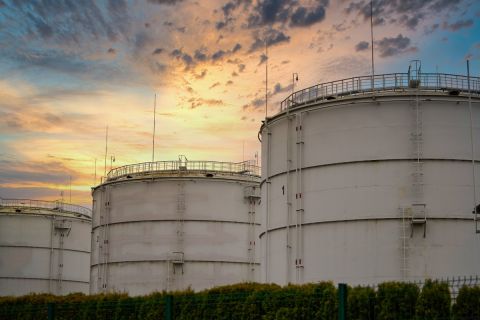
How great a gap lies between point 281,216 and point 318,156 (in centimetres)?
300

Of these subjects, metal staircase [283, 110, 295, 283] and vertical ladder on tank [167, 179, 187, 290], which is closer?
metal staircase [283, 110, 295, 283]

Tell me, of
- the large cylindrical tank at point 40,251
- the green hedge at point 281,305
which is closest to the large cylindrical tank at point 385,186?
the green hedge at point 281,305

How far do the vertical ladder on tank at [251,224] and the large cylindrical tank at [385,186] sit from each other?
43.9 feet

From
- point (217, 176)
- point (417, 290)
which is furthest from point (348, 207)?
point (217, 176)

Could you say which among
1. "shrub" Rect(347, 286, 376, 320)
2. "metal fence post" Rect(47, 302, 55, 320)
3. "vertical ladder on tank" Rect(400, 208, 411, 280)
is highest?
"vertical ladder on tank" Rect(400, 208, 411, 280)

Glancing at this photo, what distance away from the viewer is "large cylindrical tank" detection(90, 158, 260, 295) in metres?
43.1

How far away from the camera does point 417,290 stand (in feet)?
49.9

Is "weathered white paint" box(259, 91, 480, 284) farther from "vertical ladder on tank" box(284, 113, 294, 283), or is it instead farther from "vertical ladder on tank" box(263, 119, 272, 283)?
"vertical ladder on tank" box(263, 119, 272, 283)

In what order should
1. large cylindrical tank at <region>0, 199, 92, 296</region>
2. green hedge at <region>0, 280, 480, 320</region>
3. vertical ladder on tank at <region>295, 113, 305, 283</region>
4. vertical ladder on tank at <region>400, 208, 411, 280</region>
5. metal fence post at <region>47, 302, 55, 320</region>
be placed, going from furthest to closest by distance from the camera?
large cylindrical tank at <region>0, 199, 92, 296</region> → vertical ladder on tank at <region>295, 113, 305, 283</region> → vertical ladder on tank at <region>400, 208, 411, 280</region> → metal fence post at <region>47, 302, 55, 320</region> → green hedge at <region>0, 280, 480, 320</region>

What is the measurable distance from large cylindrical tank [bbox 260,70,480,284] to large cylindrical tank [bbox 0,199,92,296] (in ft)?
101

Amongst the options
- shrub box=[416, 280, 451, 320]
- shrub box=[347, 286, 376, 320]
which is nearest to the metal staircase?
shrub box=[347, 286, 376, 320]

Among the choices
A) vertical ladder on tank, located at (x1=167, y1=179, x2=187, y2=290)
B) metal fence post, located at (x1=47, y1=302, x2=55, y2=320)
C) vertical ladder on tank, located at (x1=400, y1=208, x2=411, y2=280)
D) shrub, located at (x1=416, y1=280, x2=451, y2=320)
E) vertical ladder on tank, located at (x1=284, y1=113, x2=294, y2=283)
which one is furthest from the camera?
vertical ladder on tank, located at (x1=167, y1=179, x2=187, y2=290)

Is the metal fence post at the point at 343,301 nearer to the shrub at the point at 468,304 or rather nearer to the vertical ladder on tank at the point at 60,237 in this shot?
the shrub at the point at 468,304

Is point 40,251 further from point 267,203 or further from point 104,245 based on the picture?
point 267,203
